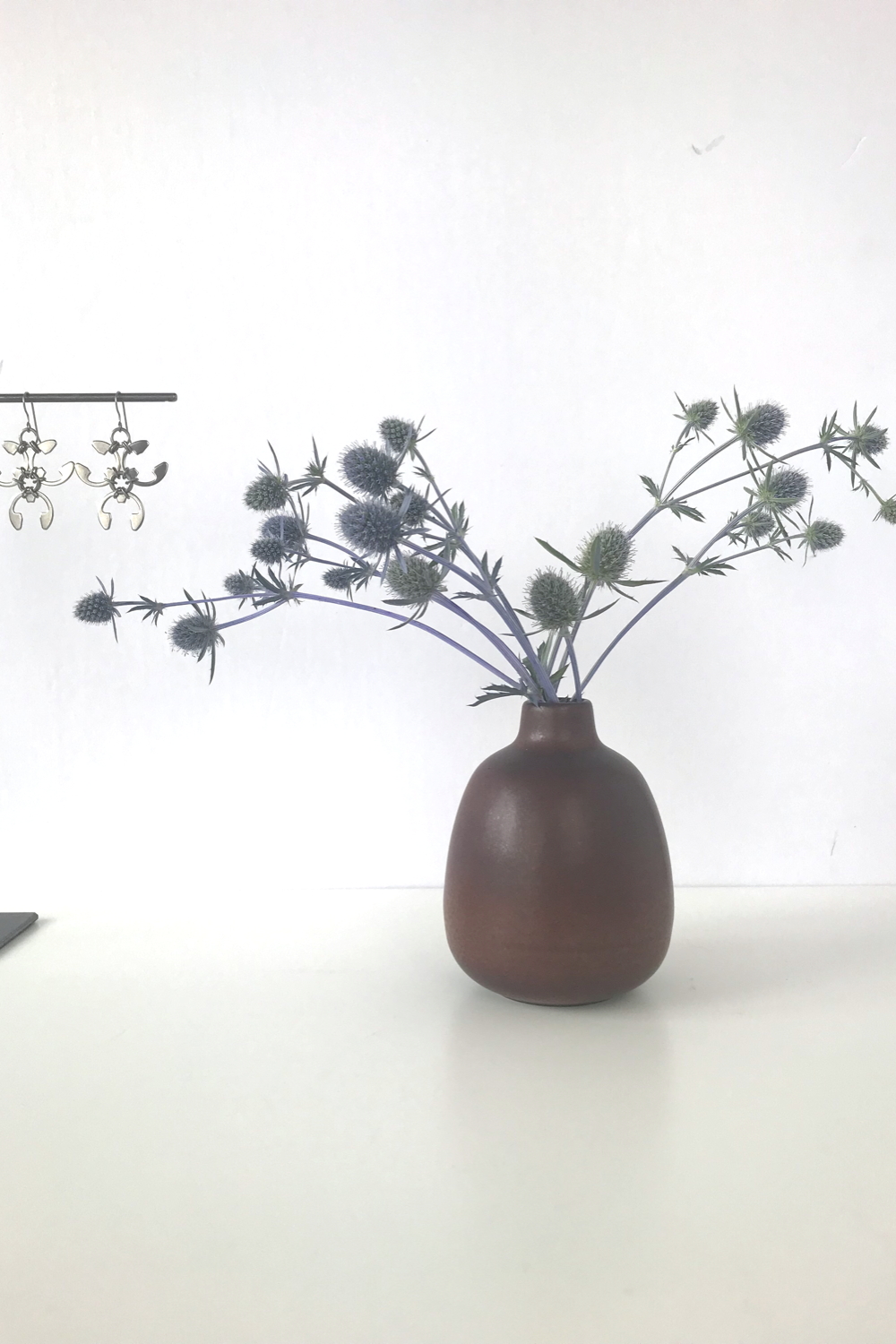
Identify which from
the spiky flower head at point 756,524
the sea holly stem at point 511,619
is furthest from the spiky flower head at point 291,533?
the spiky flower head at point 756,524

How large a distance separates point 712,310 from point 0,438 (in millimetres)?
708

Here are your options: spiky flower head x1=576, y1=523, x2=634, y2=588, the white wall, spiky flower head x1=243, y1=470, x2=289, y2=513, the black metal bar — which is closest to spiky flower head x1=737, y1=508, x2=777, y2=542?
spiky flower head x1=576, y1=523, x2=634, y2=588

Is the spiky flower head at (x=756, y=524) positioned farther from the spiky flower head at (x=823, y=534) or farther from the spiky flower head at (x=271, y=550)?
the spiky flower head at (x=271, y=550)

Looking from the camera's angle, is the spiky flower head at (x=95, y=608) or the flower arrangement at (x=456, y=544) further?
the spiky flower head at (x=95, y=608)

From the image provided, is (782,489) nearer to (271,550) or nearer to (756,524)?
(756,524)

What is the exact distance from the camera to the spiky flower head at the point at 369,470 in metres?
0.76

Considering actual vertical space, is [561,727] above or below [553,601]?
below

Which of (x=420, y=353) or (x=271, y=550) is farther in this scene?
(x=420, y=353)

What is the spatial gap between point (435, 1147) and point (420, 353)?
73 centimetres

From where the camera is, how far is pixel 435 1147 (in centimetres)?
64

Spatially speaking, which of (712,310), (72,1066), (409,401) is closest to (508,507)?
(409,401)

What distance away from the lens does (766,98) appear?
3.40 ft

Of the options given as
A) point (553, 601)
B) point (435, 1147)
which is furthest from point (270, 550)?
point (435, 1147)

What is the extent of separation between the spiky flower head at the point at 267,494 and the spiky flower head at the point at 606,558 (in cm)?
23
